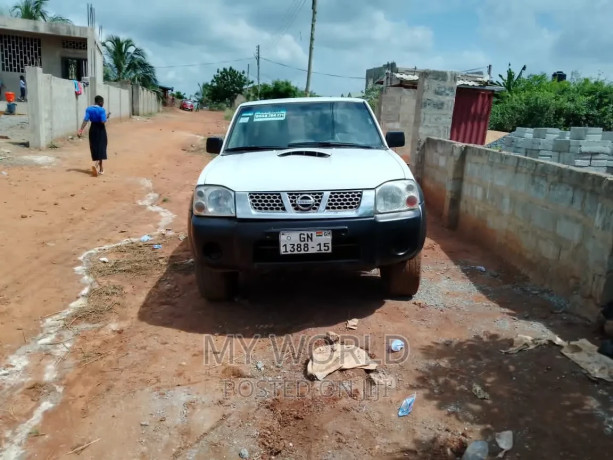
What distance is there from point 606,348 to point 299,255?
7.07 feet

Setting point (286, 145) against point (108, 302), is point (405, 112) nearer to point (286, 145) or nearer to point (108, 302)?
point (286, 145)

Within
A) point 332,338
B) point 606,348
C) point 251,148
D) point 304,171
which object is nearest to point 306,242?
point 304,171

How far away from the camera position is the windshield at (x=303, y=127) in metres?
4.81

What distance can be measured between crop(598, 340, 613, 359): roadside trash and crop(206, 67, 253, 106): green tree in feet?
203

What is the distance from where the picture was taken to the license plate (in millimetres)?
3729

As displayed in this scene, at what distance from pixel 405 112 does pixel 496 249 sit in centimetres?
760

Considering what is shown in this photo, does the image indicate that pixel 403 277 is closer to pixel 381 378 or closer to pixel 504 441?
pixel 381 378

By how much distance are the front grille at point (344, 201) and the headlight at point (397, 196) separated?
15 centimetres

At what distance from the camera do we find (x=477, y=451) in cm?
259

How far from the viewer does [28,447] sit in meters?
2.81

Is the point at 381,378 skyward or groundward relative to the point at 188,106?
groundward

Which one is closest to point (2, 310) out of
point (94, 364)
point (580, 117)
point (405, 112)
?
point (94, 364)

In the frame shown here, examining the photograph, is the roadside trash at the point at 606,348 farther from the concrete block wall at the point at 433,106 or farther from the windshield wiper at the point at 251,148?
the concrete block wall at the point at 433,106

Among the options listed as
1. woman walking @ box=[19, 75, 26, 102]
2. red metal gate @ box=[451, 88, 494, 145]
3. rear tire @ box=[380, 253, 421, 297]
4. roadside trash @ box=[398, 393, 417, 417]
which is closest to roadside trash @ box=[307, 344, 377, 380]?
roadside trash @ box=[398, 393, 417, 417]
